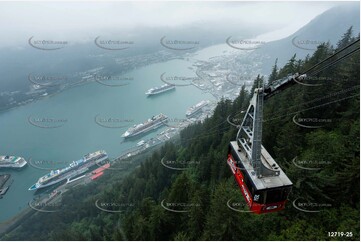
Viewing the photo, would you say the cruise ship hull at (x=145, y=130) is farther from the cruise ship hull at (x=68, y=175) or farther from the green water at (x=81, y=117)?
the cruise ship hull at (x=68, y=175)

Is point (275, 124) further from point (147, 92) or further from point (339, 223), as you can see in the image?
point (147, 92)

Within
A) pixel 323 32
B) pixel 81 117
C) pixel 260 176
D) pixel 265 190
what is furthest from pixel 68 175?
pixel 323 32

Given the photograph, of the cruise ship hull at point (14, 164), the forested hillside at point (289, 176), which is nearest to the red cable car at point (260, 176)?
the forested hillside at point (289, 176)

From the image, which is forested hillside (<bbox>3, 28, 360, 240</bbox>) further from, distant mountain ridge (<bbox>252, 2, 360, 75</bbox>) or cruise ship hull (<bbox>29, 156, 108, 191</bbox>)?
distant mountain ridge (<bbox>252, 2, 360, 75</bbox>)

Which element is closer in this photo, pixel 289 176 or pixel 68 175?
pixel 289 176

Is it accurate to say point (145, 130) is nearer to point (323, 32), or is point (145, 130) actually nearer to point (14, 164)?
point (14, 164)

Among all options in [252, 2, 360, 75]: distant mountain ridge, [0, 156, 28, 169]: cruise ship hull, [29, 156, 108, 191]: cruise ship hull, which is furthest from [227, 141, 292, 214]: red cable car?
[0, 156, 28, 169]: cruise ship hull

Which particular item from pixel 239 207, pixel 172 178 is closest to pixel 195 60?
pixel 172 178

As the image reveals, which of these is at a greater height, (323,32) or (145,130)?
(323,32)
